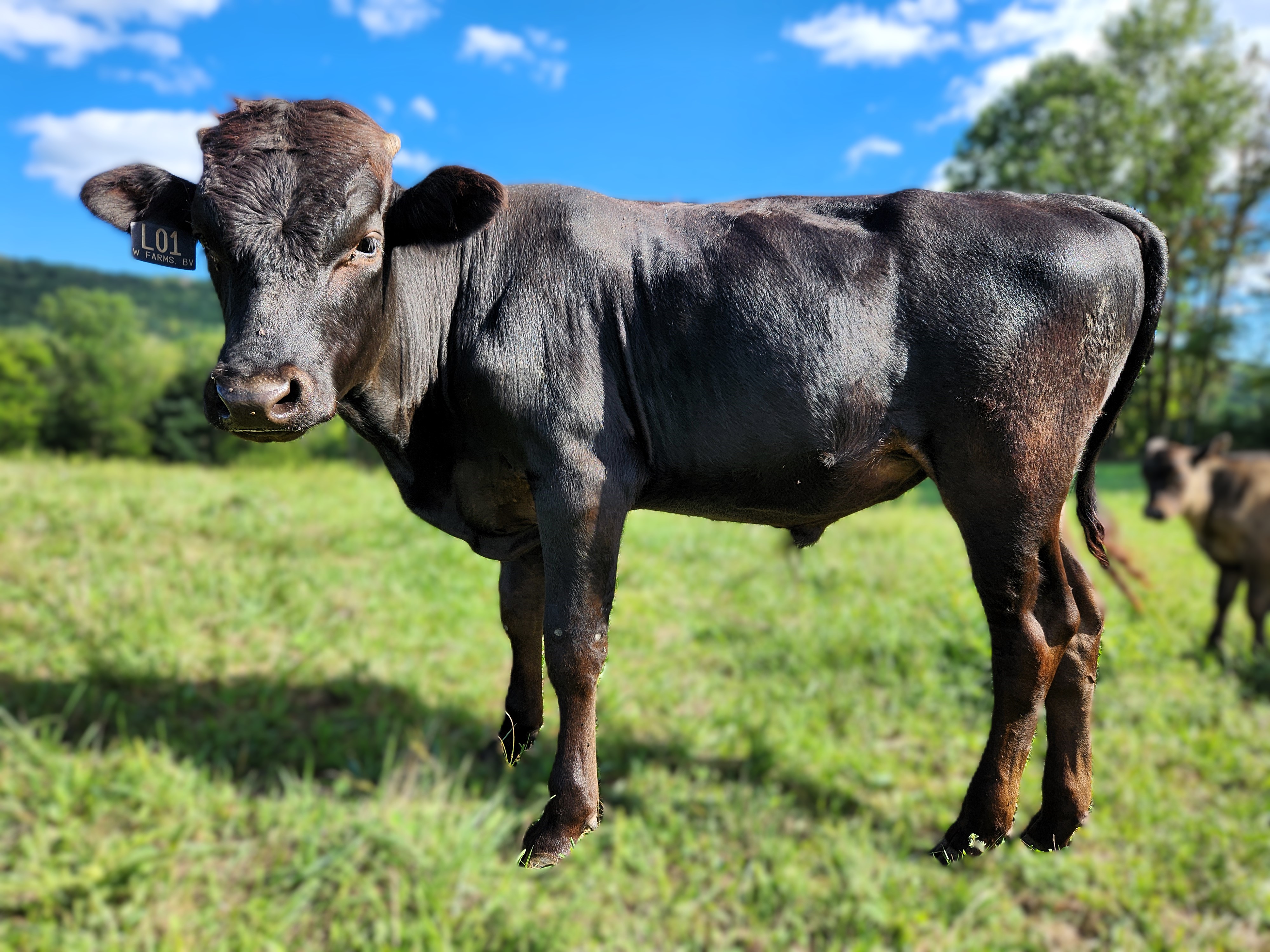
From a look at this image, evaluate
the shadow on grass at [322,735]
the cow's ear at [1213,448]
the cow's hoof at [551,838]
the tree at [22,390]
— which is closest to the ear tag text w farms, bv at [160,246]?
the cow's hoof at [551,838]

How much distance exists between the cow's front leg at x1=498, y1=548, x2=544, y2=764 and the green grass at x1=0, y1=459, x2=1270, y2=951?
940cm

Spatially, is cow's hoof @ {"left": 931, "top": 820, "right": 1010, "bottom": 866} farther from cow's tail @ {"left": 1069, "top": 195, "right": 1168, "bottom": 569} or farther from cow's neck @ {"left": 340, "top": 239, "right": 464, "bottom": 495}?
cow's neck @ {"left": 340, "top": 239, "right": 464, "bottom": 495}

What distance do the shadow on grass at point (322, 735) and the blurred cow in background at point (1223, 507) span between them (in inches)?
350

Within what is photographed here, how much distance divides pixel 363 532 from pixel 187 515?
399cm

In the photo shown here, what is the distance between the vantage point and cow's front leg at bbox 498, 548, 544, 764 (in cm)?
204

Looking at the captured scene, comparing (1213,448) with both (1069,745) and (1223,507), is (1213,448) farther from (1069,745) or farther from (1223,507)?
(1069,745)

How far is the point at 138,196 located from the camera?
1847mm

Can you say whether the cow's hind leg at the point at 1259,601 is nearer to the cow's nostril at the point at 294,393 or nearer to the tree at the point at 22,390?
the cow's nostril at the point at 294,393

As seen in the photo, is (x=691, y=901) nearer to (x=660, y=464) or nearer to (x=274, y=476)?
(x=660, y=464)

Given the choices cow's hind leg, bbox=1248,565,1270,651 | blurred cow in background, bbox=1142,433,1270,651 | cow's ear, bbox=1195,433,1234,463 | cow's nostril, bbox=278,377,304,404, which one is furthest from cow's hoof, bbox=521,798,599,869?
cow's hind leg, bbox=1248,565,1270,651

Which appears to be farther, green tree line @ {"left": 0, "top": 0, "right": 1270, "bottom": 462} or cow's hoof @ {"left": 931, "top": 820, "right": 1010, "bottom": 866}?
green tree line @ {"left": 0, "top": 0, "right": 1270, "bottom": 462}

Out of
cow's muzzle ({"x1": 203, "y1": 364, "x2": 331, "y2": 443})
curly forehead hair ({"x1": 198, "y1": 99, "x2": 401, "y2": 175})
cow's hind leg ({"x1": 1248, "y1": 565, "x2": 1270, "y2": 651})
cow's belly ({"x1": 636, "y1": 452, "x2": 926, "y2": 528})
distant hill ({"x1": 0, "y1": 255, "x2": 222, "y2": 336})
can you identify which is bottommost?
cow's hind leg ({"x1": 1248, "y1": 565, "x2": 1270, "y2": 651})

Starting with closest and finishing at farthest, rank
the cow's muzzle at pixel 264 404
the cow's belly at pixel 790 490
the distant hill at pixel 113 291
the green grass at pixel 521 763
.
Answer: the cow's muzzle at pixel 264 404 → the cow's belly at pixel 790 490 → the green grass at pixel 521 763 → the distant hill at pixel 113 291

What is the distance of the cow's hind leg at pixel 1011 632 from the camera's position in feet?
5.70
